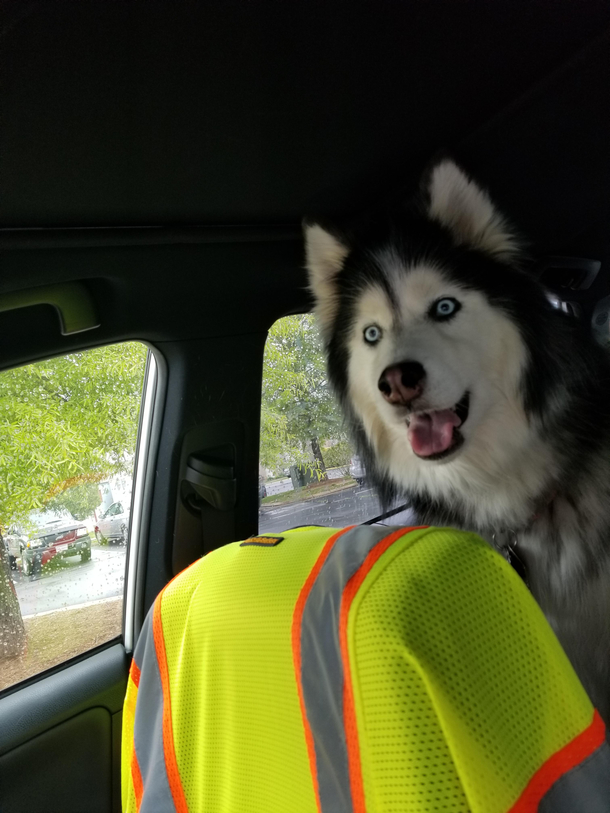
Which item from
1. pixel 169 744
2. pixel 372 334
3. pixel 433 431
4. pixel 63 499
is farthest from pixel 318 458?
pixel 169 744

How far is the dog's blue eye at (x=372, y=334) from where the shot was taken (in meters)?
1.84

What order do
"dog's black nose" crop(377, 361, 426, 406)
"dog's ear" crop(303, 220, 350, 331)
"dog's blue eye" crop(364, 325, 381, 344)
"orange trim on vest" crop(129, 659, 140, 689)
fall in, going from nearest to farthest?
1. "orange trim on vest" crop(129, 659, 140, 689)
2. "dog's black nose" crop(377, 361, 426, 406)
3. "dog's blue eye" crop(364, 325, 381, 344)
4. "dog's ear" crop(303, 220, 350, 331)

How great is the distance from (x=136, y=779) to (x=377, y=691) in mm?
687

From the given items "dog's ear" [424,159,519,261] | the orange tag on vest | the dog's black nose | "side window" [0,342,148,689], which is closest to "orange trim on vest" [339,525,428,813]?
the orange tag on vest

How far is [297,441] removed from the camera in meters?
2.63

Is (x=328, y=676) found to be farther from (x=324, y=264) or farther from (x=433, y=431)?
(x=324, y=264)

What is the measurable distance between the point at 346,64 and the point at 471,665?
1.51 meters

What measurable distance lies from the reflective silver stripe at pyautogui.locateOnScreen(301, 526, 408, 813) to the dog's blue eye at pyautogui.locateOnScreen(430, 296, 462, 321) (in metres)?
1.12

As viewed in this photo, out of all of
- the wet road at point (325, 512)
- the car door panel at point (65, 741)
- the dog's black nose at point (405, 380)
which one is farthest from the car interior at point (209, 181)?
the dog's black nose at point (405, 380)

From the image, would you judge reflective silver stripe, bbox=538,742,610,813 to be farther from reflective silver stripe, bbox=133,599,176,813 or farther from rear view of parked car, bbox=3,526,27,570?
rear view of parked car, bbox=3,526,27,570

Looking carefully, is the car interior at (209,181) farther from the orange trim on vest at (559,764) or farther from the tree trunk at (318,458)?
the orange trim on vest at (559,764)

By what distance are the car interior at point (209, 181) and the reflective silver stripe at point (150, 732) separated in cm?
117

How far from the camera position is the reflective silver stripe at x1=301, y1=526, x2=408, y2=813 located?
661mm

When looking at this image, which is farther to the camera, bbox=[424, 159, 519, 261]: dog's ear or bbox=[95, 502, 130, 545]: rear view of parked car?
bbox=[95, 502, 130, 545]: rear view of parked car
